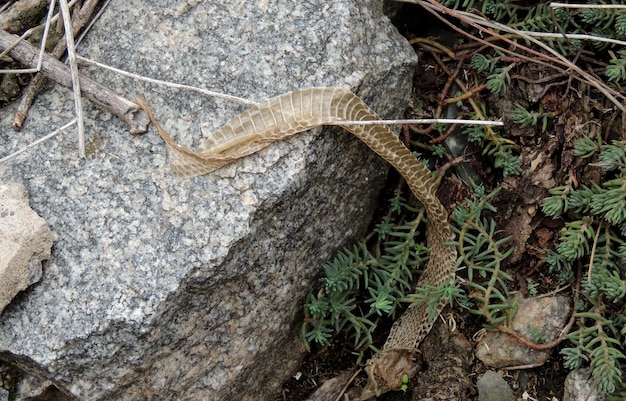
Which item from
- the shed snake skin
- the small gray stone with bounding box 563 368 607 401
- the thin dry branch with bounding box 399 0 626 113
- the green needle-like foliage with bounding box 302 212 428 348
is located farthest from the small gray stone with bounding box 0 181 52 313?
the small gray stone with bounding box 563 368 607 401

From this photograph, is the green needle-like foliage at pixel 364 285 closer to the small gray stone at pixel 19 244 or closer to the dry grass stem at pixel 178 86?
the dry grass stem at pixel 178 86

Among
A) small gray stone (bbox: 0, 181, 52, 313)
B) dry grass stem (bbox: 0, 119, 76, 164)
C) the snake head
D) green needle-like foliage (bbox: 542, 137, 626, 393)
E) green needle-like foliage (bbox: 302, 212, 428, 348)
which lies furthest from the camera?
the snake head

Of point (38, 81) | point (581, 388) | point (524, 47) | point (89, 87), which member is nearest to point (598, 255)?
point (581, 388)

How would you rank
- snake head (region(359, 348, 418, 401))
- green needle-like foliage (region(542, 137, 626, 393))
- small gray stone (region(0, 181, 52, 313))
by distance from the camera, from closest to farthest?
1. small gray stone (region(0, 181, 52, 313))
2. green needle-like foliage (region(542, 137, 626, 393))
3. snake head (region(359, 348, 418, 401))

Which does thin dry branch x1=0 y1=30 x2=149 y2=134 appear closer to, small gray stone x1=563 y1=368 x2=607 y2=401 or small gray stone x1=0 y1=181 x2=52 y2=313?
small gray stone x1=0 y1=181 x2=52 y2=313

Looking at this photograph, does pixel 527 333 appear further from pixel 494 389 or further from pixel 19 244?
pixel 19 244

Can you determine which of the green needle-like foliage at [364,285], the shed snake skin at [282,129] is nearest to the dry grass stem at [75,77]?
the shed snake skin at [282,129]

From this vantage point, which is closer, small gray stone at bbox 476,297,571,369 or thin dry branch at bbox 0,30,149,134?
thin dry branch at bbox 0,30,149,134

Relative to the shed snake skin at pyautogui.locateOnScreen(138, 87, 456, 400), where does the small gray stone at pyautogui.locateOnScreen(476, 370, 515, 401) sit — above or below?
below
